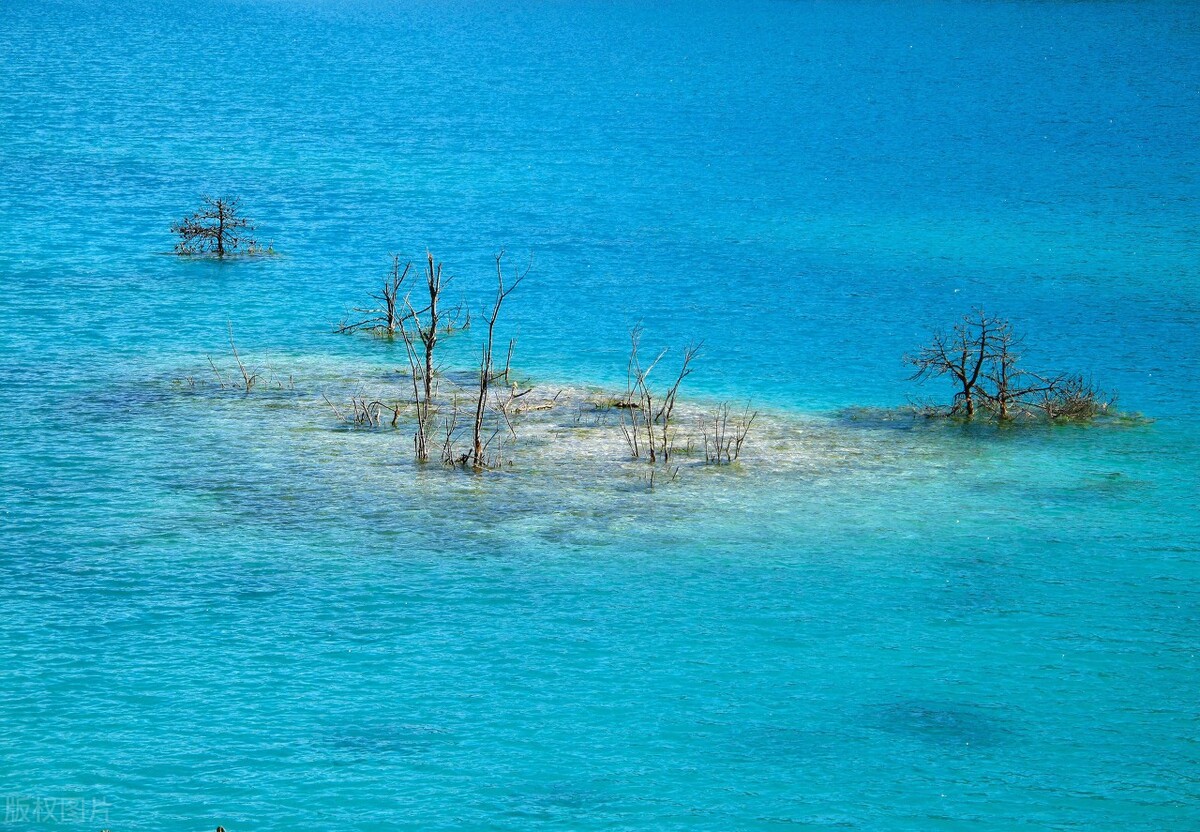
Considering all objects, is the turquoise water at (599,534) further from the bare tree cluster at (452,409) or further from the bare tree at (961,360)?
the bare tree at (961,360)

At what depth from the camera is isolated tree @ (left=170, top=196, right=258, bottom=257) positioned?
1110 inches

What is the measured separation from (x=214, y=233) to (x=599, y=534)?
53.0 feet

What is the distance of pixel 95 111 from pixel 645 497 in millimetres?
35575

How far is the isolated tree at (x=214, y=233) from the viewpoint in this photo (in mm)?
28188

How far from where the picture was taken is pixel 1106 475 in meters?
16.9

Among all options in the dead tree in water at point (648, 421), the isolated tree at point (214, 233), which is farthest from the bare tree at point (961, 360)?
the isolated tree at point (214, 233)

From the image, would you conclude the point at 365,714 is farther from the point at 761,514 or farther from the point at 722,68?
the point at 722,68

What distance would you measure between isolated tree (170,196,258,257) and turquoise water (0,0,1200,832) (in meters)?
0.62

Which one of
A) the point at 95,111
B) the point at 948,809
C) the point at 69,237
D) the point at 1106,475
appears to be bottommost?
the point at 948,809

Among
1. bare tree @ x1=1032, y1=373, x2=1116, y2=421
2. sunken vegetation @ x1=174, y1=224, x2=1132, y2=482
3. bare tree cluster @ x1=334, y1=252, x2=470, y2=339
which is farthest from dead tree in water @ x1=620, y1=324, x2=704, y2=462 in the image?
bare tree @ x1=1032, y1=373, x2=1116, y2=421

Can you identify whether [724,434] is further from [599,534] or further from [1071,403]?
[1071,403]

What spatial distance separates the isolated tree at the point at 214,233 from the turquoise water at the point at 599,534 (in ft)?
2.04

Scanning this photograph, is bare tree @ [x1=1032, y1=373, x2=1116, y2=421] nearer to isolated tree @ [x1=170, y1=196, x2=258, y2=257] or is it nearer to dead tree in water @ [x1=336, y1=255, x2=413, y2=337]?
dead tree in water @ [x1=336, y1=255, x2=413, y2=337]

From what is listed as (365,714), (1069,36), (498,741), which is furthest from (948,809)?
(1069,36)
